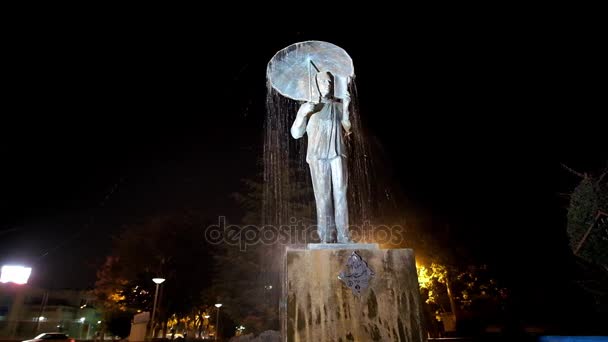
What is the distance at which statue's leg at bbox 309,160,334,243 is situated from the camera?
4262 mm

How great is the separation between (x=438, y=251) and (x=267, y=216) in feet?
33.6

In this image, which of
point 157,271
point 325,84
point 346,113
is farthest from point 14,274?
point 346,113

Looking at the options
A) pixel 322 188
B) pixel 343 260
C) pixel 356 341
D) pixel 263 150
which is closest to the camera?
pixel 356 341

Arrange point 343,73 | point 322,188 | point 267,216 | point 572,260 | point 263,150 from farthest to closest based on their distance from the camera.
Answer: point 263,150, point 267,216, point 572,260, point 343,73, point 322,188

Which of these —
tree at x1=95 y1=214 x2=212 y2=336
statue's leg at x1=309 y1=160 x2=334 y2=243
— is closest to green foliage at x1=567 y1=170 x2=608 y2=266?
statue's leg at x1=309 y1=160 x2=334 y2=243

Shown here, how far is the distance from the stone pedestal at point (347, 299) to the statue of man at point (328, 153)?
2.36ft

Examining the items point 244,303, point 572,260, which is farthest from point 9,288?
point 572,260

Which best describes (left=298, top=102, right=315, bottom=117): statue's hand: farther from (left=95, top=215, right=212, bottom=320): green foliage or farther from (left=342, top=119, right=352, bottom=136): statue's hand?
(left=95, top=215, right=212, bottom=320): green foliage

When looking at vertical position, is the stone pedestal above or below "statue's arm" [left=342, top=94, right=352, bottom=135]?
below

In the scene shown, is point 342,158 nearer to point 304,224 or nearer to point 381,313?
point 381,313

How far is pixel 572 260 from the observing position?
1416cm

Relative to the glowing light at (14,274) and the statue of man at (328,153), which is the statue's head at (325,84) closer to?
the statue of man at (328,153)
